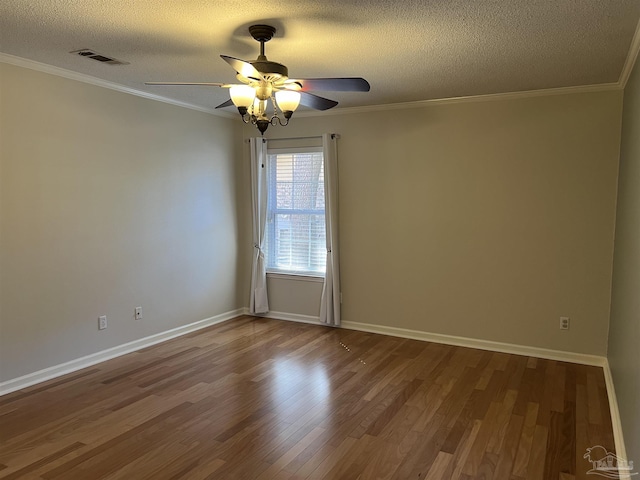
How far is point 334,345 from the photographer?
4691 mm

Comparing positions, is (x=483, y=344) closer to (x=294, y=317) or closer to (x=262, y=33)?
(x=294, y=317)

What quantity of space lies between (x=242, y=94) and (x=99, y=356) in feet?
9.03

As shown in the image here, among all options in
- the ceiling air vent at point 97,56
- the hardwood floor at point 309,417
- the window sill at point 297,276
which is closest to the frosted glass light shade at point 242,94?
the ceiling air vent at point 97,56

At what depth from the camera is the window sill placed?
5.43 meters

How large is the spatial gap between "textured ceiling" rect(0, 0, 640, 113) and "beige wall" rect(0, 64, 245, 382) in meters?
0.41

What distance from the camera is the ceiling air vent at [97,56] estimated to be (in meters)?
3.23

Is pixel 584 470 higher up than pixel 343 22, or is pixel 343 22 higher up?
pixel 343 22

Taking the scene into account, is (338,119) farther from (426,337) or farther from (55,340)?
(55,340)

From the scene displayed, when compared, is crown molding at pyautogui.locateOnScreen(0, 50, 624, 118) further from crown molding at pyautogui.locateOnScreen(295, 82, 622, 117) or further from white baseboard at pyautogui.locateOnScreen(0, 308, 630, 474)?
white baseboard at pyautogui.locateOnScreen(0, 308, 630, 474)

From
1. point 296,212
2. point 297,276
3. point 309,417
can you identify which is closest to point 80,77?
point 296,212

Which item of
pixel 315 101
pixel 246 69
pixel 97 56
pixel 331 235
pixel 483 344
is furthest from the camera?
pixel 331 235

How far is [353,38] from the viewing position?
2920 millimetres

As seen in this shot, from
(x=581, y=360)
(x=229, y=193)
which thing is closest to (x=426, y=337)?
(x=581, y=360)

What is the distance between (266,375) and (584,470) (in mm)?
2284
